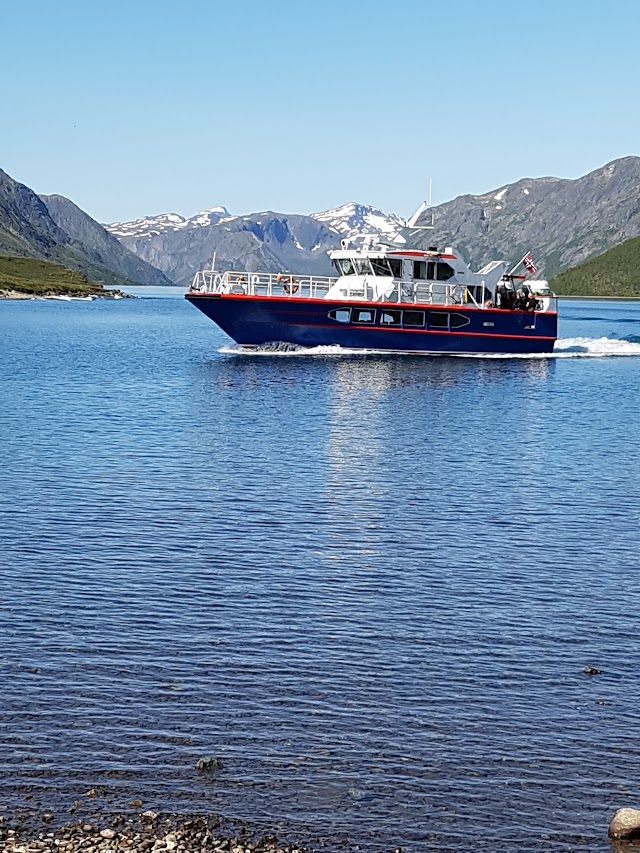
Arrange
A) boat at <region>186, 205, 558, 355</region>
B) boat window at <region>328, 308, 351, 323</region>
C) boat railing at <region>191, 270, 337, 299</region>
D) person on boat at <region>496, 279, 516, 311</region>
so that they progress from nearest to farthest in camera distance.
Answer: boat railing at <region>191, 270, 337, 299</region>, boat at <region>186, 205, 558, 355</region>, boat window at <region>328, 308, 351, 323</region>, person on boat at <region>496, 279, 516, 311</region>

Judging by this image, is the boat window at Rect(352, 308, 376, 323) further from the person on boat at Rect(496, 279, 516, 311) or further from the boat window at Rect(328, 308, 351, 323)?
the person on boat at Rect(496, 279, 516, 311)

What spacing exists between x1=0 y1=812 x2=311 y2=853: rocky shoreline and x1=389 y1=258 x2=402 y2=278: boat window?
68.8 m

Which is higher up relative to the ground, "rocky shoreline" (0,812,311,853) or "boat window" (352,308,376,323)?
"boat window" (352,308,376,323)

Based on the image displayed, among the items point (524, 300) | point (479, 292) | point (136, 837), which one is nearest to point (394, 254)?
point (479, 292)

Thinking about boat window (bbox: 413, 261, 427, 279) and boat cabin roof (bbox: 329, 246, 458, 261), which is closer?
boat cabin roof (bbox: 329, 246, 458, 261)

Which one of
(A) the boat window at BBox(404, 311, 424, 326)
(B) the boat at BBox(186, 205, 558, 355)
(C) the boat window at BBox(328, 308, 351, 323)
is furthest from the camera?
(A) the boat window at BBox(404, 311, 424, 326)

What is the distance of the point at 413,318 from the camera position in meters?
81.2

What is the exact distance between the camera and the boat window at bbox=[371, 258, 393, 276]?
78931 mm

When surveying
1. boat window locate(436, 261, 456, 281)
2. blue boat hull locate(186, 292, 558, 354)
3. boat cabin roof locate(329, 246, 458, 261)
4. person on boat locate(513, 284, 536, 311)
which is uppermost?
boat cabin roof locate(329, 246, 458, 261)

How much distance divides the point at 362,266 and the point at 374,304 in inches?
110

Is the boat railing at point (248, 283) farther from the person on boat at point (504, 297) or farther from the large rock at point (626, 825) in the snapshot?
the large rock at point (626, 825)

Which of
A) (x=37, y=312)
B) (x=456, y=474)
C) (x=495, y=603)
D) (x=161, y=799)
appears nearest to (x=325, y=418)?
(x=456, y=474)

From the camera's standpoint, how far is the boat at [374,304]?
7825 centimetres

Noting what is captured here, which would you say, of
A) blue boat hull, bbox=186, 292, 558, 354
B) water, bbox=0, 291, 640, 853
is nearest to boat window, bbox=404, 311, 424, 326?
blue boat hull, bbox=186, 292, 558, 354
